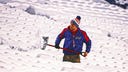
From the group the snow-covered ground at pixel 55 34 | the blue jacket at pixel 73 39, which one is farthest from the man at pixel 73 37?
the snow-covered ground at pixel 55 34

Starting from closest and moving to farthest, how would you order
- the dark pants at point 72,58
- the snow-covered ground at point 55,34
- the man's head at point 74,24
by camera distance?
the man's head at point 74,24
the dark pants at point 72,58
the snow-covered ground at point 55,34

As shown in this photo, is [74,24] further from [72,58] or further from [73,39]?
[72,58]

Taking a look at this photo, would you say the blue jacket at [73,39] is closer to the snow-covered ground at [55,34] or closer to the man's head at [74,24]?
the man's head at [74,24]

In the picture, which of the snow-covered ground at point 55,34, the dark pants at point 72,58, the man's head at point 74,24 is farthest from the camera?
the snow-covered ground at point 55,34

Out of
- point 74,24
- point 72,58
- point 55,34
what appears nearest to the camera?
point 74,24

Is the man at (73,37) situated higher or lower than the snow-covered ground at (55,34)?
higher

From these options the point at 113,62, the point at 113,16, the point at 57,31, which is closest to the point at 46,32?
the point at 57,31

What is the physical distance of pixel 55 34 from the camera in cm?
1398

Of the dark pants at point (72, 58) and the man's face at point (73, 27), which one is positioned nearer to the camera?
the man's face at point (73, 27)

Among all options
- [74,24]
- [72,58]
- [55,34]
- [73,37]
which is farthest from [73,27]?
[55,34]

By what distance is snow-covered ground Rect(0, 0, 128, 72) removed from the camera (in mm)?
7586

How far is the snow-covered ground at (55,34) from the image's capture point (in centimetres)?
759

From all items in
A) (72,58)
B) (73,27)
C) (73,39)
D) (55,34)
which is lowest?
(55,34)

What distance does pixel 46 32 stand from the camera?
13977 millimetres
